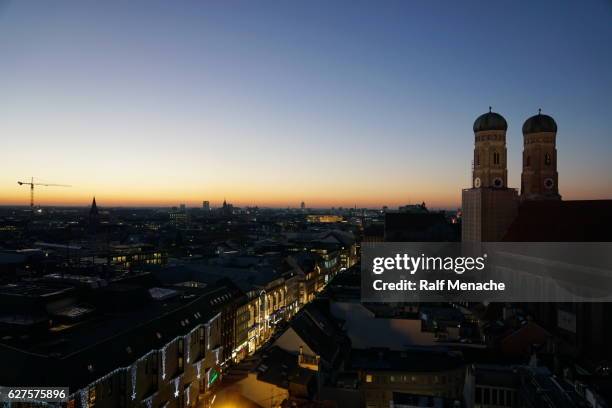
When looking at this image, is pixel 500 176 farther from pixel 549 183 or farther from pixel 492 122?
pixel 549 183

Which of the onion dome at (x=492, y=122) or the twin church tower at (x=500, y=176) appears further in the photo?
the onion dome at (x=492, y=122)

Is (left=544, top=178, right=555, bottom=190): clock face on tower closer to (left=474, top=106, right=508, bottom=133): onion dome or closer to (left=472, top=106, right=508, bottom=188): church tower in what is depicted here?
(left=472, top=106, right=508, bottom=188): church tower

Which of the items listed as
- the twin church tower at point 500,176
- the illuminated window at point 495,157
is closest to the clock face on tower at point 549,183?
the twin church tower at point 500,176

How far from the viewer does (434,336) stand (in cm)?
4006

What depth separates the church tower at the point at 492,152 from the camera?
60.3 m

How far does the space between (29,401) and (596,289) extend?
123 feet

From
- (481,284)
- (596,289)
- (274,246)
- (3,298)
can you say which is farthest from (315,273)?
(3,298)

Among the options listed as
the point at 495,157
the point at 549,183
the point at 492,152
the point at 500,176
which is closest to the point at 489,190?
the point at 500,176

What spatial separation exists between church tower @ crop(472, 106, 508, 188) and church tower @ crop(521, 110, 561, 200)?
5.84 metres

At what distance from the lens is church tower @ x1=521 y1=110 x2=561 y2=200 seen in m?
63.1

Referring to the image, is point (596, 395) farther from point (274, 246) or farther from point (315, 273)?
point (274, 246)

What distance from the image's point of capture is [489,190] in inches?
2323

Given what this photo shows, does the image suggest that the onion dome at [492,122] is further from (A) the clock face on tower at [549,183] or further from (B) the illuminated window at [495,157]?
(A) the clock face on tower at [549,183]

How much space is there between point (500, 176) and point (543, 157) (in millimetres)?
8580
